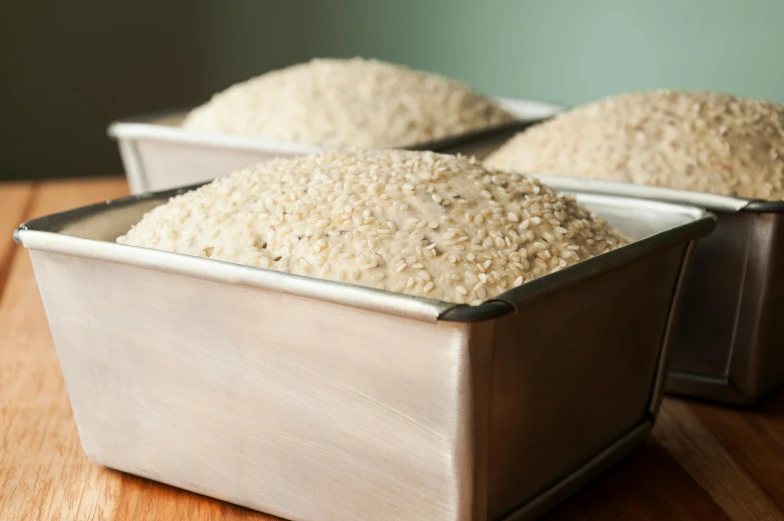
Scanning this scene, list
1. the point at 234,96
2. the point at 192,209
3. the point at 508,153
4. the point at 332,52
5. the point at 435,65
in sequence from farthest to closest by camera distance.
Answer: the point at 332,52 → the point at 435,65 → the point at 234,96 → the point at 508,153 → the point at 192,209

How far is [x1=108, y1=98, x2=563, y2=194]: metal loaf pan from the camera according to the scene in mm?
1062

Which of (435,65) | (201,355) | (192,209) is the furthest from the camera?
(435,65)

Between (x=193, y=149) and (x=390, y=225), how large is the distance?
24.0 inches

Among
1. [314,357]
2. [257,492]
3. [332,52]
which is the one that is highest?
[314,357]

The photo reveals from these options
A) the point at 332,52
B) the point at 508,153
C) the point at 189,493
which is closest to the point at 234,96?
the point at 508,153

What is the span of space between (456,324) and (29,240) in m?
0.33

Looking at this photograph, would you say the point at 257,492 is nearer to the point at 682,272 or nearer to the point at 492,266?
the point at 492,266

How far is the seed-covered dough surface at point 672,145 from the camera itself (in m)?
0.88

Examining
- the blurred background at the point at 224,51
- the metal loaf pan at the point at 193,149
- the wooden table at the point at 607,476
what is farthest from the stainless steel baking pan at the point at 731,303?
the blurred background at the point at 224,51

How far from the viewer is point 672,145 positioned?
91 centimetres

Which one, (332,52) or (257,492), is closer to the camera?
(257,492)

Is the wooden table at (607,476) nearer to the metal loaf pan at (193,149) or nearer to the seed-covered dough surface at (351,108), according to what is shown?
the metal loaf pan at (193,149)

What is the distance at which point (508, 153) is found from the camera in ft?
3.41

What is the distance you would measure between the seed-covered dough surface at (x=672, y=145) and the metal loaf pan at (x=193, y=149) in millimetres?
148
